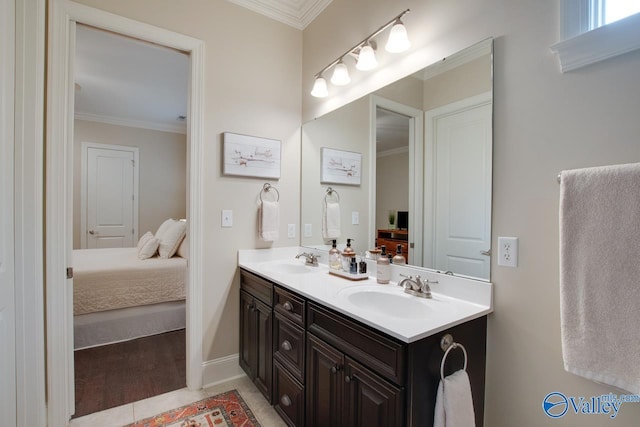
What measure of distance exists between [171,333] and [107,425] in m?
1.33

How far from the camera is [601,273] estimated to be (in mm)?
890

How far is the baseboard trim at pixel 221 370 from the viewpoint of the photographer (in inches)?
83.2

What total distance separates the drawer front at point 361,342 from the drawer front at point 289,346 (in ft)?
0.42

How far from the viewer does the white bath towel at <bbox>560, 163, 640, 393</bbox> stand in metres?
0.84

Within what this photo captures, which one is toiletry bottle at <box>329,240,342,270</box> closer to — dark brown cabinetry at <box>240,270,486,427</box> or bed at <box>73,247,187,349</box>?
dark brown cabinetry at <box>240,270,486,427</box>

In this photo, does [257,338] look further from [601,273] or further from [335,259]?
[601,273]

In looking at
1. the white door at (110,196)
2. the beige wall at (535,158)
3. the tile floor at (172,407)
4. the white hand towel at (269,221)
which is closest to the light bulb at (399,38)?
the beige wall at (535,158)

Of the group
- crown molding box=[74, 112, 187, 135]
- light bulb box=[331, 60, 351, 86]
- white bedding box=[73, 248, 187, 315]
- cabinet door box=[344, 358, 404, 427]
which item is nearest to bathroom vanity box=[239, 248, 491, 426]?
cabinet door box=[344, 358, 404, 427]

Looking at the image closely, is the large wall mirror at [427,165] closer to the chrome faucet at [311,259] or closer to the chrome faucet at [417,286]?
the chrome faucet at [417,286]

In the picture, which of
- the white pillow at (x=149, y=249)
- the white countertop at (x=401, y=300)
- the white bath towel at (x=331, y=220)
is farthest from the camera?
the white pillow at (x=149, y=249)

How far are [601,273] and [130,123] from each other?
5.98 m

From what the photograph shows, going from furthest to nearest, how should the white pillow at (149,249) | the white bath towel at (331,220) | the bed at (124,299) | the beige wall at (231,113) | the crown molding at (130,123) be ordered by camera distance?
the crown molding at (130,123), the white pillow at (149,249), the bed at (124,299), the white bath towel at (331,220), the beige wall at (231,113)

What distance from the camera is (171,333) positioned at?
302 cm

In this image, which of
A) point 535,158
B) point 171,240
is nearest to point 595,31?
point 535,158
